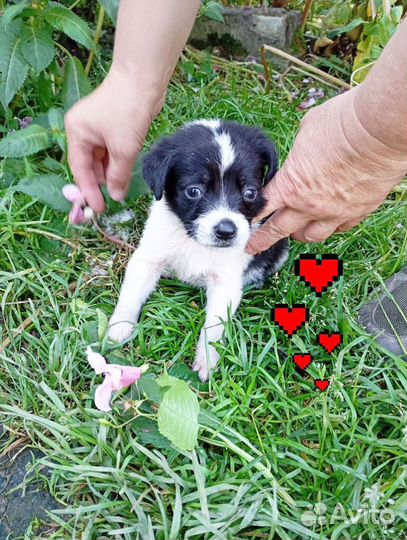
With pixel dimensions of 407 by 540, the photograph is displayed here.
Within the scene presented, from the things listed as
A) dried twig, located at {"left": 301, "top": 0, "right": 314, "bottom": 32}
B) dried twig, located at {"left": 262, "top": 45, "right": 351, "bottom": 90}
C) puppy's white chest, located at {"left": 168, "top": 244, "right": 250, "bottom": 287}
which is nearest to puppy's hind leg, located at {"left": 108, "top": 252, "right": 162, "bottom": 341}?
puppy's white chest, located at {"left": 168, "top": 244, "right": 250, "bottom": 287}

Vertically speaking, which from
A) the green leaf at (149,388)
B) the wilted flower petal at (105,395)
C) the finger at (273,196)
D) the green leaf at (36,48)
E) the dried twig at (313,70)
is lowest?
the green leaf at (149,388)

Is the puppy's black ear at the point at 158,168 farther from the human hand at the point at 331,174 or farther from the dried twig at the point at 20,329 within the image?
the dried twig at the point at 20,329

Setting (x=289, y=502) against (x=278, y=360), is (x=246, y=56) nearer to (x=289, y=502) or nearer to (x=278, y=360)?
(x=278, y=360)

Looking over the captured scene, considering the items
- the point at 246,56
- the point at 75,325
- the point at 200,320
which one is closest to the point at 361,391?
the point at 200,320

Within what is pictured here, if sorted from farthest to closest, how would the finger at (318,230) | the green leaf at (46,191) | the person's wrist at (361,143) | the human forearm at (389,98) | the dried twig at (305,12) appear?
the dried twig at (305,12) → the green leaf at (46,191) → the finger at (318,230) → the person's wrist at (361,143) → the human forearm at (389,98)

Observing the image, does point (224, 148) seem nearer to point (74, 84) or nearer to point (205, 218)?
point (205, 218)

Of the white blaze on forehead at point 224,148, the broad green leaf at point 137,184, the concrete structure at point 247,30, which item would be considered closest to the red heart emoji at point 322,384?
the white blaze on forehead at point 224,148

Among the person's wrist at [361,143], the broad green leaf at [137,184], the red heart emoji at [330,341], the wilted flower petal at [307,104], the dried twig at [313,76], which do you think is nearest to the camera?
the person's wrist at [361,143]

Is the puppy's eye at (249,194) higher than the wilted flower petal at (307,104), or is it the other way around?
the puppy's eye at (249,194)
